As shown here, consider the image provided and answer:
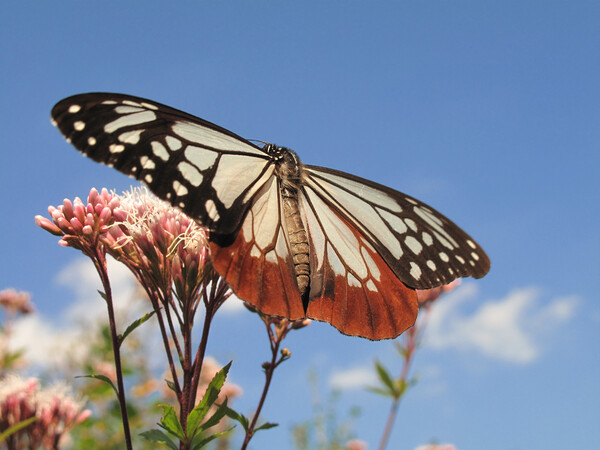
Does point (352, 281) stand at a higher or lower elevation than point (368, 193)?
lower

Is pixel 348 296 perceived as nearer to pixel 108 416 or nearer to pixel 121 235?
pixel 121 235

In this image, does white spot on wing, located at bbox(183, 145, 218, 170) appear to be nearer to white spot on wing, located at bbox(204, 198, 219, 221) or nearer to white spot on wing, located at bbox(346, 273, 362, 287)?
white spot on wing, located at bbox(204, 198, 219, 221)

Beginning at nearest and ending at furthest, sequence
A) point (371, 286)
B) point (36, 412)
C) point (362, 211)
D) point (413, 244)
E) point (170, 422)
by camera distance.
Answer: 1. point (170, 422)
2. point (371, 286)
3. point (413, 244)
4. point (362, 211)
5. point (36, 412)

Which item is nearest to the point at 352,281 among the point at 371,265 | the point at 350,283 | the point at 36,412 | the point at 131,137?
the point at 350,283

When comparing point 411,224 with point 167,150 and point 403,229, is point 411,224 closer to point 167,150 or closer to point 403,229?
point 403,229

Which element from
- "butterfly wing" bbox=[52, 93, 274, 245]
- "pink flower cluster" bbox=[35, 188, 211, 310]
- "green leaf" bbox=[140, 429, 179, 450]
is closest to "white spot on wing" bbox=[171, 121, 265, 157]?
"butterfly wing" bbox=[52, 93, 274, 245]

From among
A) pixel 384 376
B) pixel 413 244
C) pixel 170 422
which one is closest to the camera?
pixel 170 422
